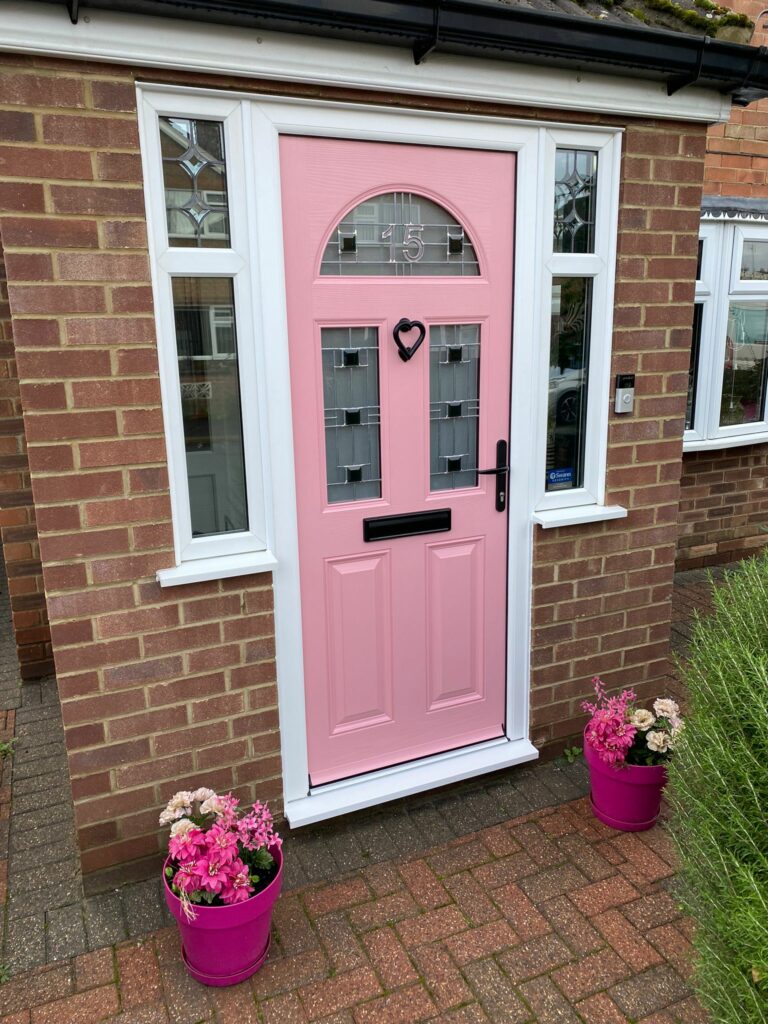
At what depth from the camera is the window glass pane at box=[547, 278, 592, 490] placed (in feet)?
10.7

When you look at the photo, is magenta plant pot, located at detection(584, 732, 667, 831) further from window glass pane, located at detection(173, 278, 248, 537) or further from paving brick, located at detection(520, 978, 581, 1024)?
window glass pane, located at detection(173, 278, 248, 537)

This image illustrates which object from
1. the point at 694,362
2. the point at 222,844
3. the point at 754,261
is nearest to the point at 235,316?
the point at 222,844

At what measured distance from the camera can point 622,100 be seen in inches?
120

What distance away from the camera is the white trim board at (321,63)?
221 cm

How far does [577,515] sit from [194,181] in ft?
6.86

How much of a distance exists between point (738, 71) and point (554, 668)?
2655mm

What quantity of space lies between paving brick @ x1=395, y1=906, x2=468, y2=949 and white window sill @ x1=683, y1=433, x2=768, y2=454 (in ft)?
13.3


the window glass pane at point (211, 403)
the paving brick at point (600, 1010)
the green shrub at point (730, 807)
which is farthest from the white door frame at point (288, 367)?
the green shrub at point (730, 807)

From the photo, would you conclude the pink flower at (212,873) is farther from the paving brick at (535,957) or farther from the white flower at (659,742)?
the white flower at (659,742)

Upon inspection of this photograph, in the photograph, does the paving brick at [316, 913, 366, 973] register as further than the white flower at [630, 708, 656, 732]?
No

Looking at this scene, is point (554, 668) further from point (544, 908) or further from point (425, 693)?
point (544, 908)

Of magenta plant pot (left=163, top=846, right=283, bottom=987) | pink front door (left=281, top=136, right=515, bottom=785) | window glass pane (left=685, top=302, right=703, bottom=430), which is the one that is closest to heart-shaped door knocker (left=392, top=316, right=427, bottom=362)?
pink front door (left=281, top=136, right=515, bottom=785)

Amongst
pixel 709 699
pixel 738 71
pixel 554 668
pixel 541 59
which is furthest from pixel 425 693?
pixel 738 71

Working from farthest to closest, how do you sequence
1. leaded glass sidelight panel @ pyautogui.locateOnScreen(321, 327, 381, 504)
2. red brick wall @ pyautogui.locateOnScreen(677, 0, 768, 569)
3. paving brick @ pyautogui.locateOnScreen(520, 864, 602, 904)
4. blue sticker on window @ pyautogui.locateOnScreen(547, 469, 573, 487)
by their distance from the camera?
1. red brick wall @ pyautogui.locateOnScreen(677, 0, 768, 569)
2. blue sticker on window @ pyautogui.locateOnScreen(547, 469, 573, 487)
3. leaded glass sidelight panel @ pyautogui.locateOnScreen(321, 327, 381, 504)
4. paving brick @ pyautogui.locateOnScreen(520, 864, 602, 904)
